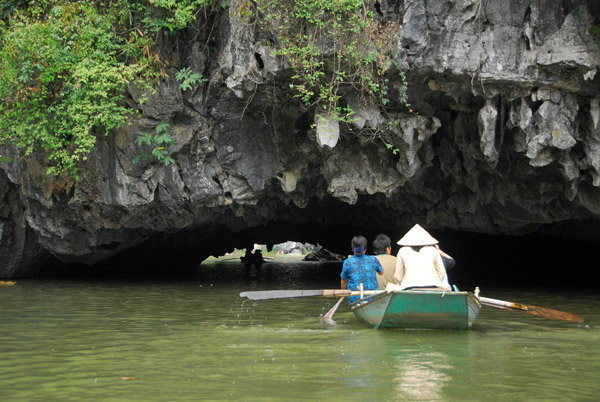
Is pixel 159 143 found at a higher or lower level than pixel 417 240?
higher

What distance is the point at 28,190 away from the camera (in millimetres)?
13430

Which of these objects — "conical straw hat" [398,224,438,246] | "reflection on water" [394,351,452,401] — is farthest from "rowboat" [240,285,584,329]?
"reflection on water" [394,351,452,401]

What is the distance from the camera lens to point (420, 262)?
6770 mm

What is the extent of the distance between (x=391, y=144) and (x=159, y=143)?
4492 millimetres

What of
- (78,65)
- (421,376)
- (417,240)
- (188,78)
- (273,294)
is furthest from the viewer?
(188,78)

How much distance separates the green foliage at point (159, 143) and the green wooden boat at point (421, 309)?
5.83m

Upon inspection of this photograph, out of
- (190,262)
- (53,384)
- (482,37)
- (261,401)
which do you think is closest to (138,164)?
(482,37)

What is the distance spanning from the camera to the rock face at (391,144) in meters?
9.27

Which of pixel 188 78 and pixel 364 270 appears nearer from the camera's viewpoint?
pixel 364 270

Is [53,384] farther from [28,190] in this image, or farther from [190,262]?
[190,262]

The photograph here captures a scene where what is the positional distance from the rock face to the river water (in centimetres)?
304

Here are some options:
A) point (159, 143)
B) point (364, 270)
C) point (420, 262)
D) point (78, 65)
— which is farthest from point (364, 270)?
point (78, 65)

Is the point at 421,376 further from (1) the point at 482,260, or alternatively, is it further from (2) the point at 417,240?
(1) the point at 482,260

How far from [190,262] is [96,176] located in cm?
1072
